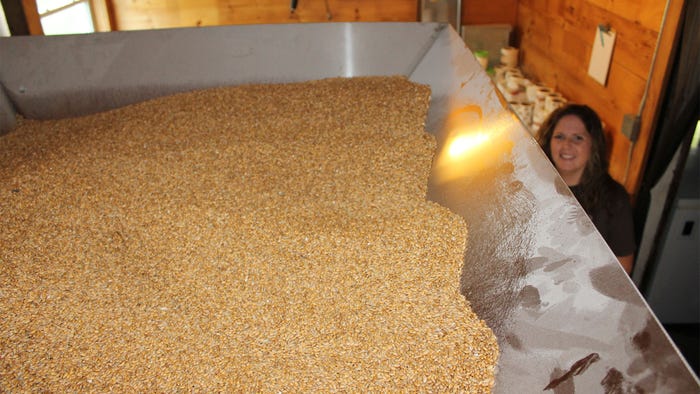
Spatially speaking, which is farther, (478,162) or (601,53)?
(601,53)

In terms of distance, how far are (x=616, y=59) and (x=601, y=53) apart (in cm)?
12

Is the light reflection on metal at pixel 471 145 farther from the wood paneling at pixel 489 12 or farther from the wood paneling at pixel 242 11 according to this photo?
the wood paneling at pixel 489 12

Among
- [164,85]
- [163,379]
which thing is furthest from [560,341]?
[164,85]

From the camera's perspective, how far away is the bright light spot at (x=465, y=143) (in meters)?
0.99

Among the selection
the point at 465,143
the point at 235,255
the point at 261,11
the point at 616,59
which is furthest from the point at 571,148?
the point at 261,11

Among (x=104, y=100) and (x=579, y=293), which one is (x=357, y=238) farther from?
(x=104, y=100)

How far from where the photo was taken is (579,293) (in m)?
0.67

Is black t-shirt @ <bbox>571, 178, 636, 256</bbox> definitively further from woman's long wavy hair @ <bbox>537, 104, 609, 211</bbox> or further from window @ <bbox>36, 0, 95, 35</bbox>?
window @ <bbox>36, 0, 95, 35</bbox>

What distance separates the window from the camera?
8.91 feet

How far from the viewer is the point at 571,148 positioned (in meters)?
1.58

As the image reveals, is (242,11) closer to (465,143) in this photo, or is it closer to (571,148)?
(571,148)

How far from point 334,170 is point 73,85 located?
87 cm

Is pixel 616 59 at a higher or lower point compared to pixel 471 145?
lower

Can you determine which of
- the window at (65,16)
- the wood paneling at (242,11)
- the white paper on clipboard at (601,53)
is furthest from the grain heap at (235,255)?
the wood paneling at (242,11)
